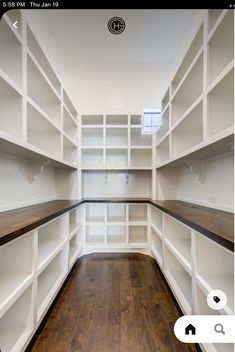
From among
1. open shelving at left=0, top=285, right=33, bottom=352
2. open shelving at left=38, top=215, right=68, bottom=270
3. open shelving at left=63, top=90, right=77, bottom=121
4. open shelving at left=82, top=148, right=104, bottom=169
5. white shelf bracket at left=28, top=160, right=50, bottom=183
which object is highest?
open shelving at left=63, top=90, right=77, bottom=121

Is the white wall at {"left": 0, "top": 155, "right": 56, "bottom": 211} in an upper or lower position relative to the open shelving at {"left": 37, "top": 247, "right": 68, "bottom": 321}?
upper

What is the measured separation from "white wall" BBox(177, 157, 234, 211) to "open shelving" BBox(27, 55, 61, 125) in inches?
58.7

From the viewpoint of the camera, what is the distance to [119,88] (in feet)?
9.09

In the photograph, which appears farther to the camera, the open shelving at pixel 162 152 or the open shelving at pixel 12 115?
the open shelving at pixel 162 152

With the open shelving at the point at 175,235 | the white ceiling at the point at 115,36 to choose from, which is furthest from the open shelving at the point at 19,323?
the white ceiling at the point at 115,36

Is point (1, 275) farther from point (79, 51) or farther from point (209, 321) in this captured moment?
point (79, 51)

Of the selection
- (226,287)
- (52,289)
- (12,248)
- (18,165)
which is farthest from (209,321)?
(18,165)

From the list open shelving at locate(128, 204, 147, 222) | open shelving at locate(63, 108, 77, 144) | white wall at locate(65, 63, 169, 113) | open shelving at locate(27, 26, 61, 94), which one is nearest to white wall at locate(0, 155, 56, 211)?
open shelving at locate(63, 108, 77, 144)

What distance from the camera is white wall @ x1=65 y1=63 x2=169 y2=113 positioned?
8.82 feet

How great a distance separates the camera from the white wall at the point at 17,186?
141 centimetres

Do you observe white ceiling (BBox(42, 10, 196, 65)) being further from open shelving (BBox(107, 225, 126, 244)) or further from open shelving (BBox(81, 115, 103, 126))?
open shelving (BBox(107, 225, 126, 244))

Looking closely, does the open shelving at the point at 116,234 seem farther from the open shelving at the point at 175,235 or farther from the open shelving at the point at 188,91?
the open shelving at the point at 188,91

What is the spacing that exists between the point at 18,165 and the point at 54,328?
3.99ft

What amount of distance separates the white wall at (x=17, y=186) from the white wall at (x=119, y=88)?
4.45 feet
